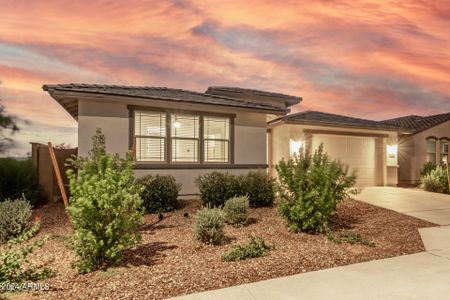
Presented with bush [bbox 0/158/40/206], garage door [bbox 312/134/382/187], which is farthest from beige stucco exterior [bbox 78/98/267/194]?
garage door [bbox 312/134/382/187]

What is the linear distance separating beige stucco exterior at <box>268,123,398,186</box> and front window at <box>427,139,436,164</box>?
3.75 metres

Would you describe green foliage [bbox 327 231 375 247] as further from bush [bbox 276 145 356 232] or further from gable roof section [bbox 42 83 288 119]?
gable roof section [bbox 42 83 288 119]

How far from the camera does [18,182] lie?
9703 mm

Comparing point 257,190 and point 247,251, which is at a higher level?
point 257,190

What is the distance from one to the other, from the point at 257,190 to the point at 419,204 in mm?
5767

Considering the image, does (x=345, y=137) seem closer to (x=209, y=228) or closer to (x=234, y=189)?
(x=234, y=189)

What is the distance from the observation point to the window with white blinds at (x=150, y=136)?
10430 mm

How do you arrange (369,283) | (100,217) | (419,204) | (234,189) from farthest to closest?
(419,204) → (234,189) → (100,217) → (369,283)

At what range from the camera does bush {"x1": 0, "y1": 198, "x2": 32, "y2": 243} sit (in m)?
6.43

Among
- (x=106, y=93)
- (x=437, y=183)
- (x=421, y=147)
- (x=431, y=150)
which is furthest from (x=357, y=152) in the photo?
(x=106, y=93)

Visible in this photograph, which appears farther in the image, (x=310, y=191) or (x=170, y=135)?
(x=170, y=135)

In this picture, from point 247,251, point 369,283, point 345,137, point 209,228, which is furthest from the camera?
point 345,137

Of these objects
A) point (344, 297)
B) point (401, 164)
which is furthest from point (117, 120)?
point (401, 164)

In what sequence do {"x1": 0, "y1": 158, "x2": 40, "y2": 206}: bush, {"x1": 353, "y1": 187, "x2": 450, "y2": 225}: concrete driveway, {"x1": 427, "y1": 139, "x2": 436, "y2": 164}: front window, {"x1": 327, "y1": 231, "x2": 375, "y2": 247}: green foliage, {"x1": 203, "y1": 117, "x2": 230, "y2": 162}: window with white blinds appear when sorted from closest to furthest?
{"x1": 327, "y1": 231, "x2": 375, "y2": 247}: green foliage → {"x1": 353, "y1": 187, "x2": 450, "y2": 225}: concrete driveway → {"x1": 0, "y1": 158, "x2": 40, "y2": 206}: bush → {"x1": 203, "y1": 117, "x2": 230, "y2": 162}: window with white blinds → {"x1": 427, "y1": 139, "x2": 436, "y2": 164}: front window
